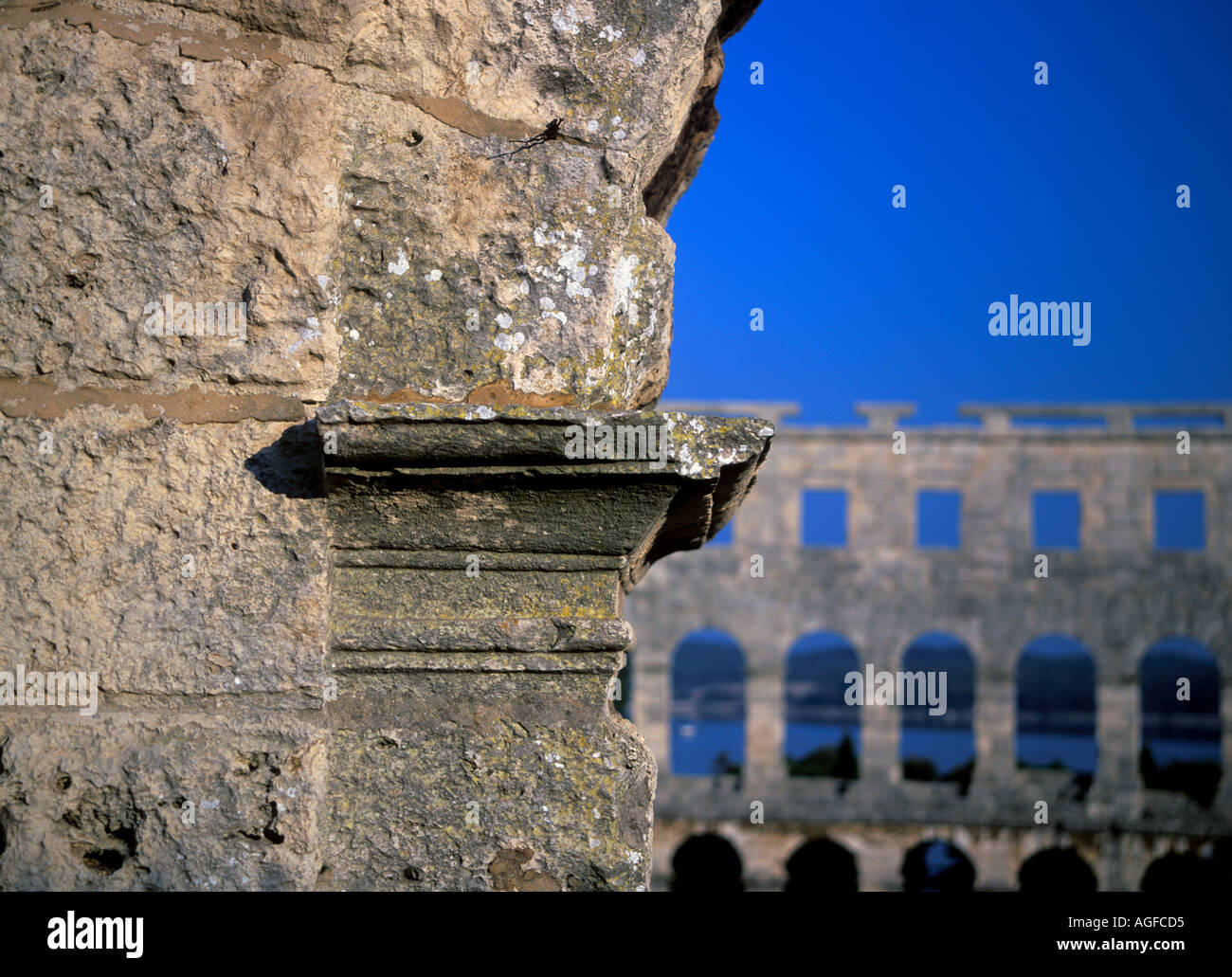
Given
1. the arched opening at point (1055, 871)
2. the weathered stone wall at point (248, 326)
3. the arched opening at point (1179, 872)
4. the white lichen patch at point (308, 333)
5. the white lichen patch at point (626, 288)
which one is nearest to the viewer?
the weathered stone wall at point (248, 326)

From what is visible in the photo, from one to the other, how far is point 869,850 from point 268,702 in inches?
828

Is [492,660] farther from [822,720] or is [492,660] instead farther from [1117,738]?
[822,720]

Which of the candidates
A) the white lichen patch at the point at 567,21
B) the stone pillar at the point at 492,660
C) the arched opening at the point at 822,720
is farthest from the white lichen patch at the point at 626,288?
the arched opening at the point at 822,720

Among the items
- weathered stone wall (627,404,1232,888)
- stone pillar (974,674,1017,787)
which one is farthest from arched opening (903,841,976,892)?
stone pillar (974,674,1017,787)

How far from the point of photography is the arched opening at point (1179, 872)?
20.3m

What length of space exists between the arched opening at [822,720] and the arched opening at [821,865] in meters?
1.53

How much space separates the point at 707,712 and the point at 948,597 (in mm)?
30145

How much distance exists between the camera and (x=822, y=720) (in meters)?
52.9

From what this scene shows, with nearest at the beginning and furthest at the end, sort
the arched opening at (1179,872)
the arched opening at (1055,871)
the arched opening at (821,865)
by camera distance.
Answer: the arched opening at (1179,872), the arched opening at (1055,871), the arched opening at (821,865)

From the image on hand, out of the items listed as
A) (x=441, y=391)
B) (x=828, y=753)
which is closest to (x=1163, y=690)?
(x=828, y=753)

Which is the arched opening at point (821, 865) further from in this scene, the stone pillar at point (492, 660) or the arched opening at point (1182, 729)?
the stone pillar at point (492, 660)

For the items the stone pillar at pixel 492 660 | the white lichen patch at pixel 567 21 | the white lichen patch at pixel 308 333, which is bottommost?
the stone pillar at pixel 492 660

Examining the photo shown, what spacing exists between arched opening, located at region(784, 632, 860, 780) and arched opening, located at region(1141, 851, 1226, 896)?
5.22m

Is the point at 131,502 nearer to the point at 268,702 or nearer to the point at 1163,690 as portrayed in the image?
the point at 268,702
